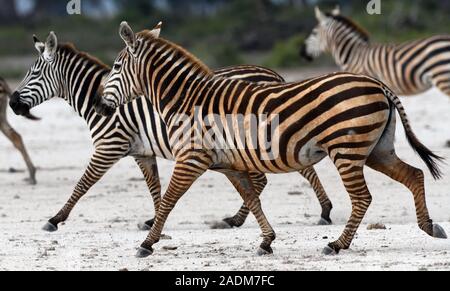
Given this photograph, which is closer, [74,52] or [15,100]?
[74,52]

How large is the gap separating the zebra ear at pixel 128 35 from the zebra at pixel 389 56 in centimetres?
809

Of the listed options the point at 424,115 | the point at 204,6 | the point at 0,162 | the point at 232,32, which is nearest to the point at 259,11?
the point at 232,32

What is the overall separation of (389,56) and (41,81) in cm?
757

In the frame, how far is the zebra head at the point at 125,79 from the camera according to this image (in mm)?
9469

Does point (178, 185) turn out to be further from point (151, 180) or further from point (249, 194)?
point (151, 180)

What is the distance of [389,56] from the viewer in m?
17.5

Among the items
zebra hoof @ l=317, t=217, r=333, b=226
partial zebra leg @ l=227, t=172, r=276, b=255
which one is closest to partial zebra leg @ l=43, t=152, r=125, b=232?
partial zebra leg @ l=227, t=172, r=276, b=255

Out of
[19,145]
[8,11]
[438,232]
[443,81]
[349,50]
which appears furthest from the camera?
[8,11]

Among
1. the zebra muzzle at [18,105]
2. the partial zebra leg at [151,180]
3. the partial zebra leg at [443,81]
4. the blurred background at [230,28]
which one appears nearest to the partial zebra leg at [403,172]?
the partial zebra leg at [151,180]

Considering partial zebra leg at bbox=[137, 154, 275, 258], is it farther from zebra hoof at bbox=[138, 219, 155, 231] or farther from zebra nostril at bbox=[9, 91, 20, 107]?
zebra nostril at bbox=[9, 91, 20, 107]

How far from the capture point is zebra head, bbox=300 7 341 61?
18.7 m

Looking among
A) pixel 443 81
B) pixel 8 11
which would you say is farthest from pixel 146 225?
pixel 8 11

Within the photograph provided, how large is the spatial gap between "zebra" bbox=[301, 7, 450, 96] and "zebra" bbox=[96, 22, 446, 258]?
7.72 meters

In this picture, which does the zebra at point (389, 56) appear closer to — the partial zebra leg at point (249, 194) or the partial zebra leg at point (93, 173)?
the partial zebra leg at point (93, 173)
